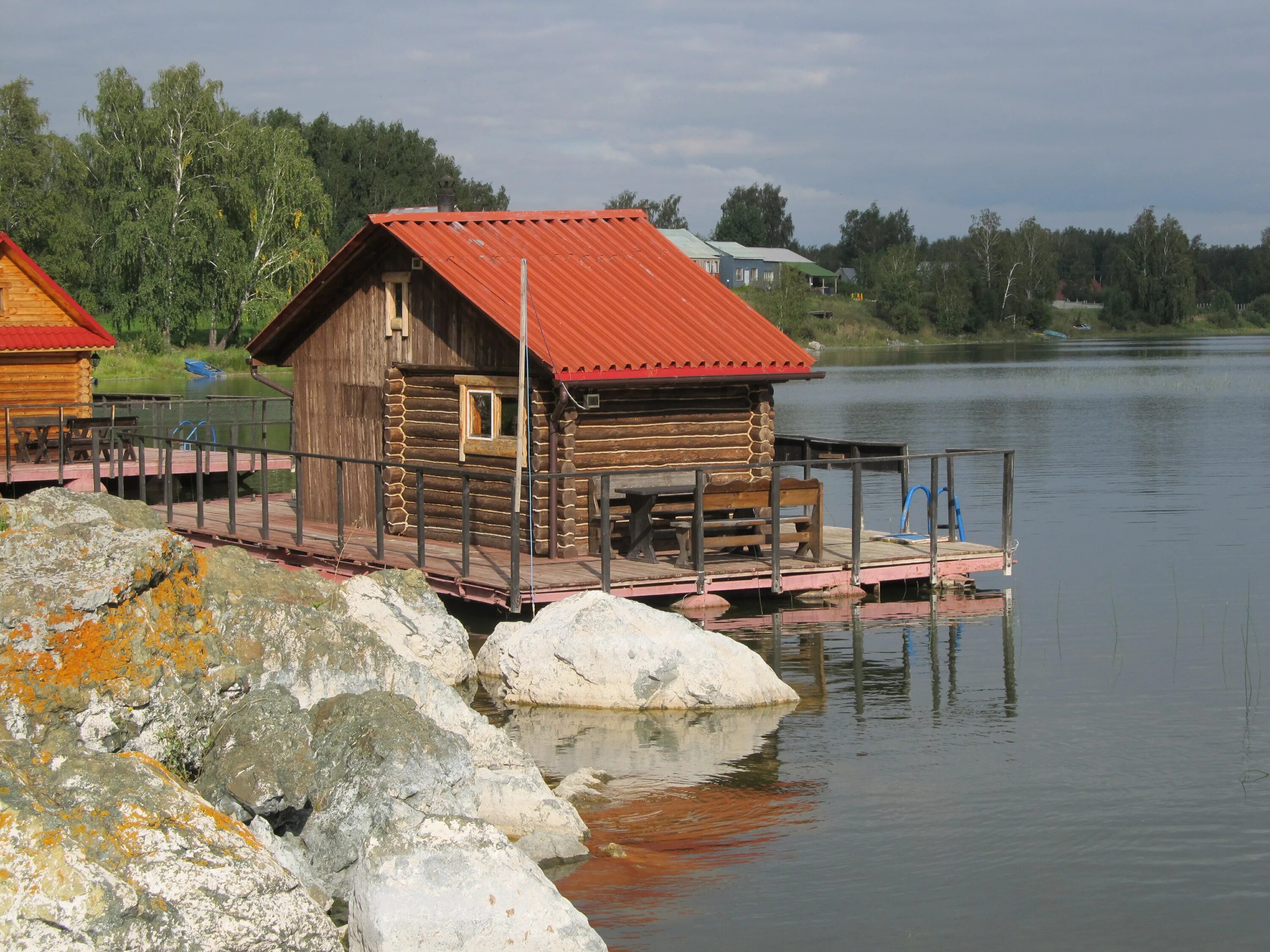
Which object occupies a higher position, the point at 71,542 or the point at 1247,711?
the point at 71,542

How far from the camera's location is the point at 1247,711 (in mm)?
13781

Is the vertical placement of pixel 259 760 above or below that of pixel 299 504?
below

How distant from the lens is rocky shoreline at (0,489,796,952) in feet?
22.3

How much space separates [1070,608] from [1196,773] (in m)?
7.19

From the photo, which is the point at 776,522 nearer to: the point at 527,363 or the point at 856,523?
the point at 856,523

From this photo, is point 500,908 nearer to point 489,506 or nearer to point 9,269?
point 489,506

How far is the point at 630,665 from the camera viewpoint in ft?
43.9

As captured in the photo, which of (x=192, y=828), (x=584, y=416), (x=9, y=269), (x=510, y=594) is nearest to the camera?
(x=192, y=828)

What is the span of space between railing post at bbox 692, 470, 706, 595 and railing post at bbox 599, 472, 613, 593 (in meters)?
0.96

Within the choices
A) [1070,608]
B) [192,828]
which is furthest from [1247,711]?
[192,828]

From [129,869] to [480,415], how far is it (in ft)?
39.9

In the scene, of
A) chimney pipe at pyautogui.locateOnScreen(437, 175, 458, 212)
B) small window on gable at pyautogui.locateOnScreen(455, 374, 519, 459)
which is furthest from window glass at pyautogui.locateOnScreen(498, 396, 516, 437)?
chimney pipe at pyautogui.locateOnScreen(437, 175, 458, 212)

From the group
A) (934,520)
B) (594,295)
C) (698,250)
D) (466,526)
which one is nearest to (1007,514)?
(934,520)

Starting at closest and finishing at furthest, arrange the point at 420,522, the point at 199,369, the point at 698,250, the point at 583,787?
1. the point at 583,787
2. the point at 420,522
3. the point at 199,369
4. the point at 698,250
